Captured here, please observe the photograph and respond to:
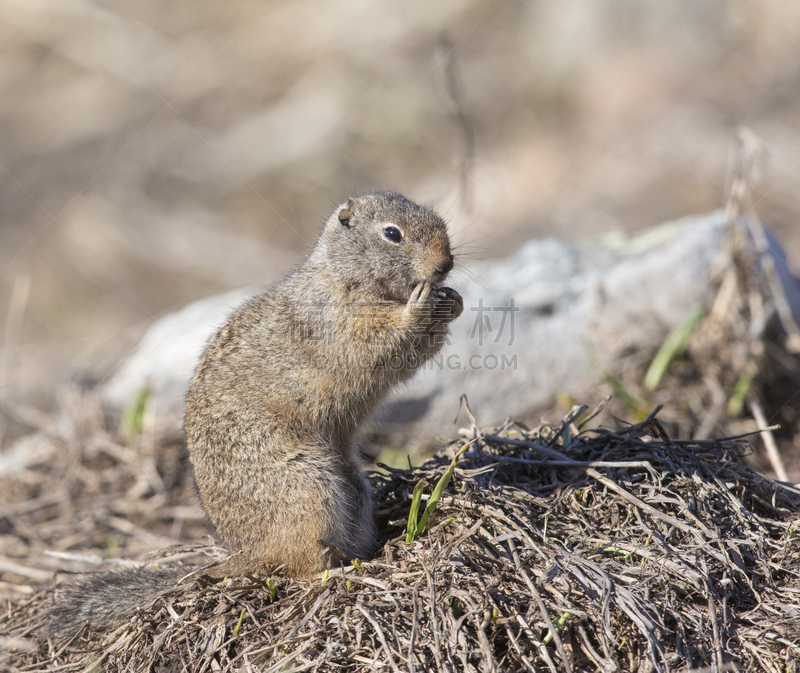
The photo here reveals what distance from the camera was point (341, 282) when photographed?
4.24m

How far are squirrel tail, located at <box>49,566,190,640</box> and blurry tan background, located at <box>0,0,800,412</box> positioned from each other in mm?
7660

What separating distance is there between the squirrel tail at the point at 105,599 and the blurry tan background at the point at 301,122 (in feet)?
25.1

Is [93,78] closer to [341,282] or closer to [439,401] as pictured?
[439,401]

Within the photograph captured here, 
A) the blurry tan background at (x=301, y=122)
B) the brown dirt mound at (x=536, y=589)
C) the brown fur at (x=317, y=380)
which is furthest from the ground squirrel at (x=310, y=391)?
the blurry tan background at (x=301, y=122)

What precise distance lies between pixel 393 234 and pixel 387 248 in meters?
0.09

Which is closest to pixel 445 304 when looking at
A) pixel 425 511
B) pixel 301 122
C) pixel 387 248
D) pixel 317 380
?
pixel 387 248

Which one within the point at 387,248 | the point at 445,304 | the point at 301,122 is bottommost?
the point at 445,304

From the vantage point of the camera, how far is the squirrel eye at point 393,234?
13.5 feet

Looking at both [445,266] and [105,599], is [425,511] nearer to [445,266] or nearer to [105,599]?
[445,266]

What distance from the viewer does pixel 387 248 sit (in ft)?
13.6

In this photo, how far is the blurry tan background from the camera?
11961mm

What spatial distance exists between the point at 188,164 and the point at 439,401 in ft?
33.5

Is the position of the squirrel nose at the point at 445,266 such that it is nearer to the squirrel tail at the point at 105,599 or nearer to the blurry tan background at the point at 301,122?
the squirrel tail at the point at 105,599

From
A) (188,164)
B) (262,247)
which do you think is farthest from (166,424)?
(188,164)
